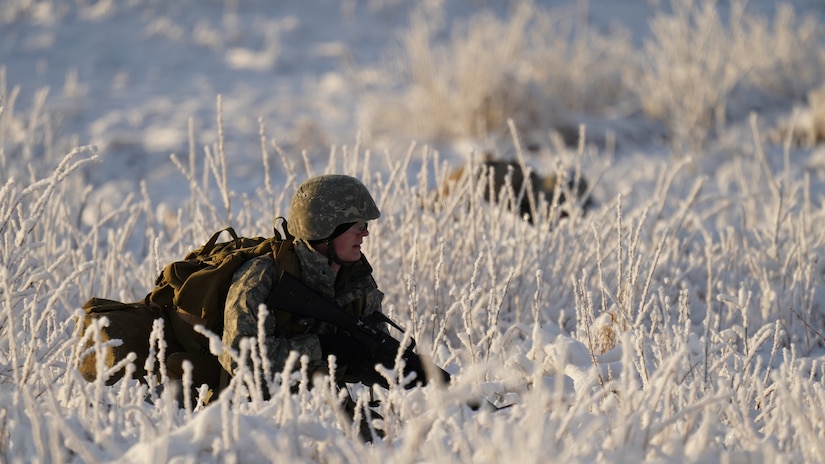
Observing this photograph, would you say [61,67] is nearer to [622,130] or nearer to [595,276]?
[622,130]

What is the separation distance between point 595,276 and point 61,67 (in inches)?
306

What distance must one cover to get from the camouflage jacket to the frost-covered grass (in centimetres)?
13

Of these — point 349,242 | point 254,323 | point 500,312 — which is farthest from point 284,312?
point 500,312

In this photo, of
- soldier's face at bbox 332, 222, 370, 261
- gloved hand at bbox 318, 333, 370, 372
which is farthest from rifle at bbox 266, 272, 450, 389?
soldier's face at bbox 332, 222, 370, 261

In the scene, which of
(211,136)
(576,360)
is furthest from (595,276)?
(211,136)

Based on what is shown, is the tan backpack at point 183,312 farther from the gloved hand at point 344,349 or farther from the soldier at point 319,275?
the gloved hand at point 344,349

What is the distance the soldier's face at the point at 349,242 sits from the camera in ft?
6.43

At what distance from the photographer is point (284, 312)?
6.28ft

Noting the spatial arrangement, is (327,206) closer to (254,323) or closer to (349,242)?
(349,242)

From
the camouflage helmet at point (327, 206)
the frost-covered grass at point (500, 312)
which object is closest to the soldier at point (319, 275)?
the camouflage helmet at point (327, 206)

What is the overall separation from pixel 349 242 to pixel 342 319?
7.6 inches

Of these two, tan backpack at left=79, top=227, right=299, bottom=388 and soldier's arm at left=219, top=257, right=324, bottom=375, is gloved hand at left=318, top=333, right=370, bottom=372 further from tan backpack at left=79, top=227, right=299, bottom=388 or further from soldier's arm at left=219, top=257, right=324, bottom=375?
tan backpack at left=79, top=227, right=299, bottom=388

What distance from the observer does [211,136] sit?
684cm

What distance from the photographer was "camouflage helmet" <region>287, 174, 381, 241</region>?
6.28 feet
